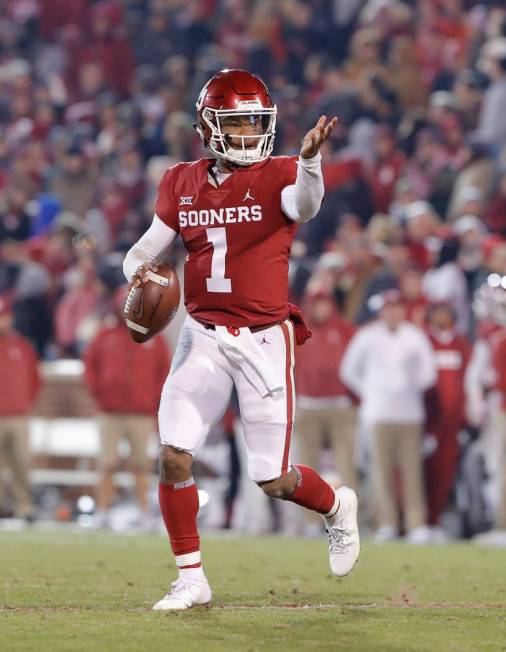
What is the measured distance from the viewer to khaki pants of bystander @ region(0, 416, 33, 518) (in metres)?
12.8

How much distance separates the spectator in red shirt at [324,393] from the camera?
12039 millimetres

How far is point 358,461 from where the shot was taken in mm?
12430

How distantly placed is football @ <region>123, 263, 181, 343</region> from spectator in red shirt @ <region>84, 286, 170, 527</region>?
631cm

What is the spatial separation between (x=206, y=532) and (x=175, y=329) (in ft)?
6.37

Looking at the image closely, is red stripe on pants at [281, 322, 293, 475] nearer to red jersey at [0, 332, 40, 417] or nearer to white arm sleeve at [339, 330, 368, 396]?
white arm sleeve at [339, 330, 368, 396]

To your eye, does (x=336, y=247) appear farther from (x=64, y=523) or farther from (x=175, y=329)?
(x=64, y=523)

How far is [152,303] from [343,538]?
138cm

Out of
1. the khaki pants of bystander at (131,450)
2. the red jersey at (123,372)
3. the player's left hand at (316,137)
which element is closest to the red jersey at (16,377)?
the red jersey at (123,372)

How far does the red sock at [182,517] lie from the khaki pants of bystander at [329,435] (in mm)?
6048

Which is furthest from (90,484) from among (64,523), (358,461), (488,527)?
(488,527)

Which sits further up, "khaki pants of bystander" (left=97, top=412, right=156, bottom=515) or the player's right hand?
the player's right hand

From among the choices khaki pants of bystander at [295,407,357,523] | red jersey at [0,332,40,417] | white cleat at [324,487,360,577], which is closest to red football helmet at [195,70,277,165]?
white cleat at [324,487,360,577]

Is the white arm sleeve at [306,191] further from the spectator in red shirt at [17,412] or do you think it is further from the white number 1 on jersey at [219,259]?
the spectator in red shirt at [17,412]

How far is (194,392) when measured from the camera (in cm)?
598
